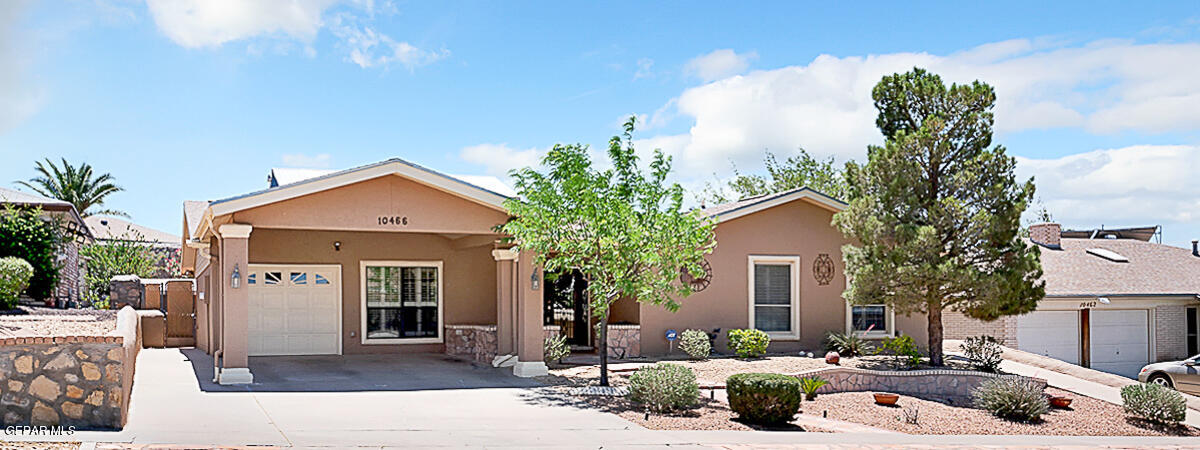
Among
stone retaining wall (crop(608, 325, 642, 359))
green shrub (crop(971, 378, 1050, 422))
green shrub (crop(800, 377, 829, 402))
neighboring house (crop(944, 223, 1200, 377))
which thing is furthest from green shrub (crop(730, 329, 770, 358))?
neighboring house (crop(944, 223, 1200, 377))

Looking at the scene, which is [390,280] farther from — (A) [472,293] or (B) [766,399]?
(B) [766,399]

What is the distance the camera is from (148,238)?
141 feet

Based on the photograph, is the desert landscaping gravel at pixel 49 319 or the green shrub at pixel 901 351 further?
the green shrub at pixel 901 351

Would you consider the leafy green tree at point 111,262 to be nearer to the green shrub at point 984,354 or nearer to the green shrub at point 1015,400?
the green shrub at point 984,354

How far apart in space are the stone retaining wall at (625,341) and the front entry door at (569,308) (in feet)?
6.79

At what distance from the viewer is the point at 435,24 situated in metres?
15.0

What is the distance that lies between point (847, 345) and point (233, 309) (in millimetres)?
10688

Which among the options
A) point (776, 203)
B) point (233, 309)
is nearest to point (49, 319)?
point (233, 309)

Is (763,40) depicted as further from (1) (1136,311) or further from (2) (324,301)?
(1) (1136,311)

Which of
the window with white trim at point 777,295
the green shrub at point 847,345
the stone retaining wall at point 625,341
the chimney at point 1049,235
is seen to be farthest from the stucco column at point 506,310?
the chimney at point 1049,235

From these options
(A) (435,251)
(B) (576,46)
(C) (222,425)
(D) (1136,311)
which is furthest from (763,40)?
(D) (1136,311)

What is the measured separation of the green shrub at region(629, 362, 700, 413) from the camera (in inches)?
461

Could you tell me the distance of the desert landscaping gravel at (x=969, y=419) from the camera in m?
12.7

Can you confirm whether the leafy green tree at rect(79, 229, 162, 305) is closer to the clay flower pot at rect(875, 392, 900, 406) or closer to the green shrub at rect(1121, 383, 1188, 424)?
the clay flower pot at rect(875, 392, 900, 406)
